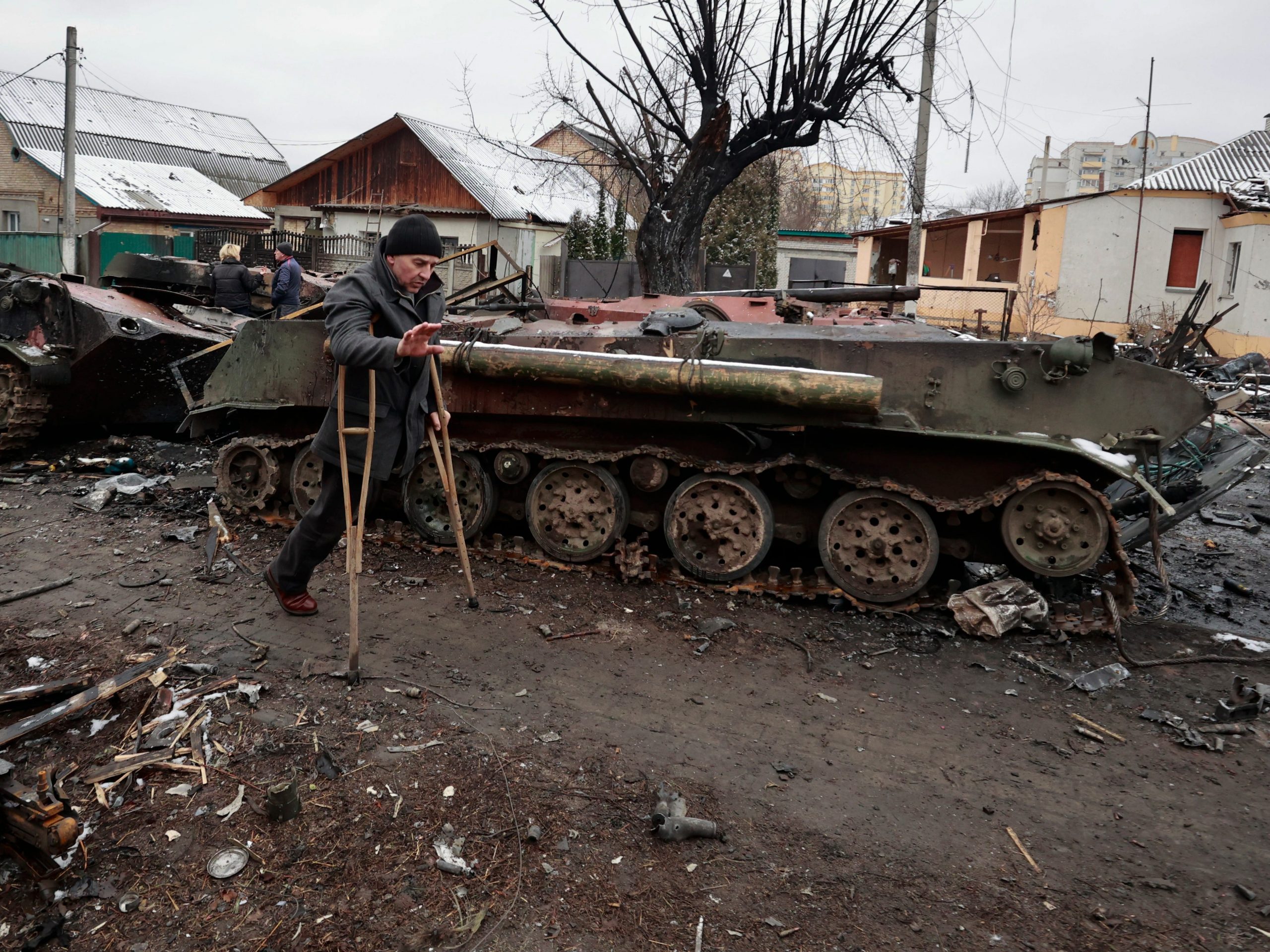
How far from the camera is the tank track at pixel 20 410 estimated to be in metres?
8.98

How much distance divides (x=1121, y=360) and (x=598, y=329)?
3.10m

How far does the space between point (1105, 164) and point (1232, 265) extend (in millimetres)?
50370

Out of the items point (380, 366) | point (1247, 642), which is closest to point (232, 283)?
point (380, 366)

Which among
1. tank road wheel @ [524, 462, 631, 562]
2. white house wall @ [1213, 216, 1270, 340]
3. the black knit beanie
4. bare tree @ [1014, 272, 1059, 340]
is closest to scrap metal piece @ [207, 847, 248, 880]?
the black knit beanie

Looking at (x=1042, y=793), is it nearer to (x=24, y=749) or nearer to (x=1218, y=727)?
(x=1218, y=727)

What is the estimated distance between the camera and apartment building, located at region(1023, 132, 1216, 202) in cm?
3988

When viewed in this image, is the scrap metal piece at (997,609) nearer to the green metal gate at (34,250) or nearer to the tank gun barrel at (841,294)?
the tank gun barrel at (841,294)

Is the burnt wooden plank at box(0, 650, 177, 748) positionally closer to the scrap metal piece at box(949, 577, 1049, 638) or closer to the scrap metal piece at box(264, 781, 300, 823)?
the scrap metal piece at box(264, 781, 300, 823)

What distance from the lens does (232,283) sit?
36.6 feet

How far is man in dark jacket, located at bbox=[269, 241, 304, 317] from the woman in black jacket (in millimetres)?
222

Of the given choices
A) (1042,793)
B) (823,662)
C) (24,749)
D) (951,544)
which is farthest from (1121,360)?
(24,749)

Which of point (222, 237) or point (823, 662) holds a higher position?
point (222, 237)

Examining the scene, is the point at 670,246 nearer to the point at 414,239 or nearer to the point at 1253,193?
the point at 414,239

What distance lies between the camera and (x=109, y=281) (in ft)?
34.9
